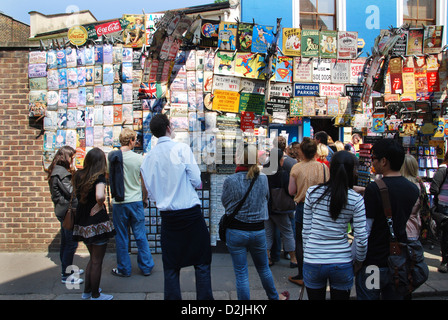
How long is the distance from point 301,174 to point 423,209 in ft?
5.87

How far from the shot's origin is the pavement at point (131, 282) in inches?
163

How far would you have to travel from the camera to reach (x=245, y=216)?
10.7 feet

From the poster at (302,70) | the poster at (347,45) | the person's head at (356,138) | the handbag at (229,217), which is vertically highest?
the poster at (347,45)

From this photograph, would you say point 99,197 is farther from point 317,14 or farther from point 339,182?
point 317,14

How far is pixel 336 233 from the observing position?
8.70 feet

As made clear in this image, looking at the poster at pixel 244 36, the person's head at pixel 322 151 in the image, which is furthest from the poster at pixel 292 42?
the person's head at pixel 322 151

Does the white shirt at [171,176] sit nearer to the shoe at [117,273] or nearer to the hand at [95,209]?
the hand at [95,209]

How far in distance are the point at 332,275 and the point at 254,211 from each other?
95cm

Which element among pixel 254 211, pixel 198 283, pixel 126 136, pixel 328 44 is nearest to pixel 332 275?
pixel 254 211

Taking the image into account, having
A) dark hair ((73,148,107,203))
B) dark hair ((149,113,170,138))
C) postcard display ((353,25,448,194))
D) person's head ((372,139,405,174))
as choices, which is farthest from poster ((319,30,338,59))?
dark hair ((73,148,107,203))

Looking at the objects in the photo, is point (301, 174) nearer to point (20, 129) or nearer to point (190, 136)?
point (190, 136)

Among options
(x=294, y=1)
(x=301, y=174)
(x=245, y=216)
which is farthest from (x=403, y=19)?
(x=245, y=216)

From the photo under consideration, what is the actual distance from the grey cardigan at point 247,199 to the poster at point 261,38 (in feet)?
9.93
